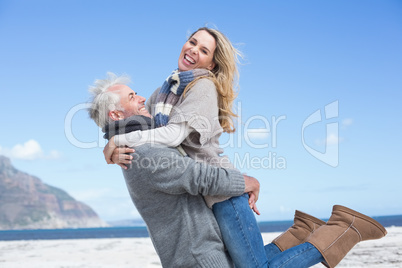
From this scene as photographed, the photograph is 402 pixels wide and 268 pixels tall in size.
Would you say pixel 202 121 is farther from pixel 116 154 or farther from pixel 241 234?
pixel 241 234

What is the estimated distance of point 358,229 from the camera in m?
2.54

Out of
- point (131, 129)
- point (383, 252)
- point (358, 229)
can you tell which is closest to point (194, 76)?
point (131, 129)

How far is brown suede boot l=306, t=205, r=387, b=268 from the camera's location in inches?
97.4

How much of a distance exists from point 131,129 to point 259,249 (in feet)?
3.47

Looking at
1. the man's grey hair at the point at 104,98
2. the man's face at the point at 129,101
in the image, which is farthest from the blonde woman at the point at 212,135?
the man's grey hair at the point at 104,98

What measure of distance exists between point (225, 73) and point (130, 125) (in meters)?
0.83

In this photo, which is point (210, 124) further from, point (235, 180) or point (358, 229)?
point (358, 229)

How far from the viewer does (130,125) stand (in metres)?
2.40

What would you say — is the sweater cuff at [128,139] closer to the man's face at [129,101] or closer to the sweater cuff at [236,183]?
the man's face at [129,101]

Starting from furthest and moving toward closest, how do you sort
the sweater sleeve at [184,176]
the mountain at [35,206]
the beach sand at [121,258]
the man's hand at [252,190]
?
the mountain at [35,206] → the beach sand at [121,258] → the man's hand at [252,190] → the sweater sleeve at [184,176]

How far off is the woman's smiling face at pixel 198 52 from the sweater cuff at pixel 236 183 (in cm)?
85

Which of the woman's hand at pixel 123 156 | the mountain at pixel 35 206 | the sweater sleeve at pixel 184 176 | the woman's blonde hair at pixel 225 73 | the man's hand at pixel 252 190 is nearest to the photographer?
the sweater sleeve at pixel 184 176

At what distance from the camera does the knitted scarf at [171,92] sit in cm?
250

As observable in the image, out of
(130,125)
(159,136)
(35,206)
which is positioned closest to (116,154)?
(130,125)
